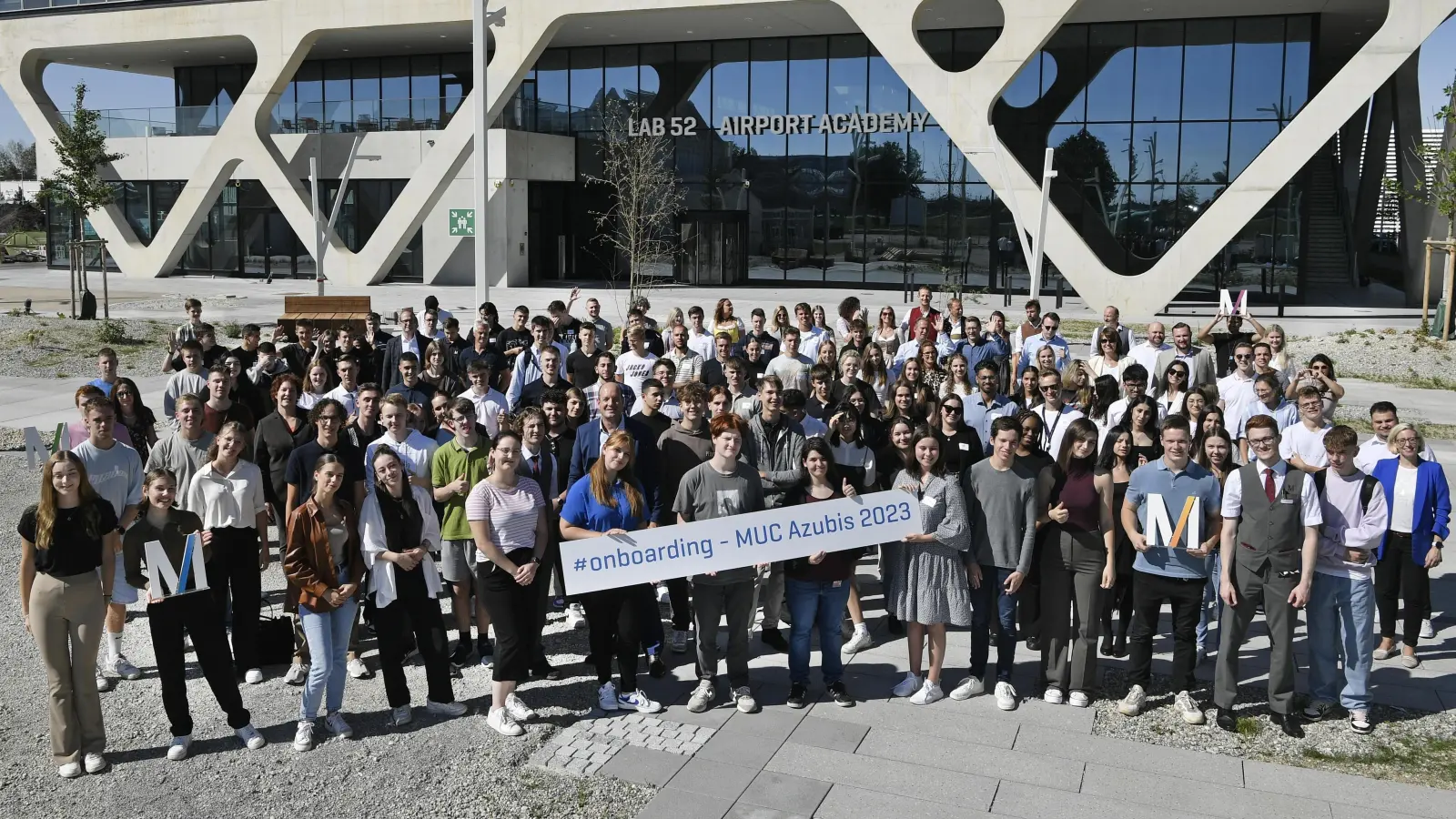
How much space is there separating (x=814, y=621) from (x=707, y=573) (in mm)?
783

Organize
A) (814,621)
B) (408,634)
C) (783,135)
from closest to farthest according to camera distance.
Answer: (408,634) < (814,621) < (783,135)

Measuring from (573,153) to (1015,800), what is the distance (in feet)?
111

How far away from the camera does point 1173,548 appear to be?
7.20 metres

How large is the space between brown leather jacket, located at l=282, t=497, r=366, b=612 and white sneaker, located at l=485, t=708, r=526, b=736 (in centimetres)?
114

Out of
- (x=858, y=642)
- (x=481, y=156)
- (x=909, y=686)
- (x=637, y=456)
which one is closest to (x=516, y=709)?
Answer: (x=637, y=456)

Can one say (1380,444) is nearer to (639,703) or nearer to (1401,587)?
(1401,587)

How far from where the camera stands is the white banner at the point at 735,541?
281 inches

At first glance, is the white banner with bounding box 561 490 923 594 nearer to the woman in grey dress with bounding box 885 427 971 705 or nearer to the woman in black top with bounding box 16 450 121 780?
the woman in grey dress with bounding box 885 427 971 705

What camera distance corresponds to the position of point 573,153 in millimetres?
37969

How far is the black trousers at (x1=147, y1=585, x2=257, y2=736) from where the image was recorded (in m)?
6.61

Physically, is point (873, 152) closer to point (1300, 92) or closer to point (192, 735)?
point (1300, 92)

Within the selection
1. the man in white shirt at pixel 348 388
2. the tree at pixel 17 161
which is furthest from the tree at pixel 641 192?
the tree at pixel 17 161

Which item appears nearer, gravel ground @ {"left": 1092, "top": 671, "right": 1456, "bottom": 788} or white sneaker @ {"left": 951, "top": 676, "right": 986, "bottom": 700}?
gravel ground @ {"left": 1092, "top": 671, "right": 1456, "bottom": 788}

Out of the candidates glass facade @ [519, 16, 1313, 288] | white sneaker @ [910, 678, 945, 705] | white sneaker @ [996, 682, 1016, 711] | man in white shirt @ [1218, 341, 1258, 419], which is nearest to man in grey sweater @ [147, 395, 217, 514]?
white sneaker @ [910, 678, 945, 705]
